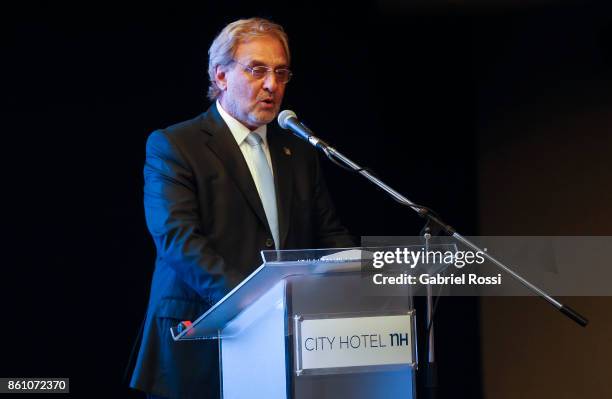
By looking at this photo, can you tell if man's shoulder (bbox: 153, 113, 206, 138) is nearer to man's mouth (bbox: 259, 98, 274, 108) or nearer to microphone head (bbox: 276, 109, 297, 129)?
man's mouth (bbox: 259, 98, 274, 108)

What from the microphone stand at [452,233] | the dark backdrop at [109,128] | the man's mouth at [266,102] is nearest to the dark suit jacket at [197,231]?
the man's mouth at [266,102]

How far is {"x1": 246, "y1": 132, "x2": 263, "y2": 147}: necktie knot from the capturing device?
10.2 ft

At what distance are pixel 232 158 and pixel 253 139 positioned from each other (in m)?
0.15

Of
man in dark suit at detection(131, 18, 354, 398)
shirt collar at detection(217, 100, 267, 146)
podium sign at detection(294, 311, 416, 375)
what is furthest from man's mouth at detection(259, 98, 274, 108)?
podium sign at detection(294, 311, 416, 375)

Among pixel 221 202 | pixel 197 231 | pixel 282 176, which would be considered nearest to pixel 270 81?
pixel 282 176

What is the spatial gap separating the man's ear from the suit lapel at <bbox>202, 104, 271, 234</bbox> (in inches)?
5.5

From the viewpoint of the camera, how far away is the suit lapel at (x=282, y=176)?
3.04 m

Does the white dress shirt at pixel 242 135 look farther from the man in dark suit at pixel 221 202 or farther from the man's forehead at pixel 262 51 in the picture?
the man's forehead at pixel 262 51

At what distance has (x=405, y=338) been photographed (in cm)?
238

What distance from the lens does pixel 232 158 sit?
9.87 feet

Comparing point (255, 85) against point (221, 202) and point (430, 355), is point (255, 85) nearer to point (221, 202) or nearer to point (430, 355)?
point (221, 202)

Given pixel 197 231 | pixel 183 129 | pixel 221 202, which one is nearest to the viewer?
pixel 197 231

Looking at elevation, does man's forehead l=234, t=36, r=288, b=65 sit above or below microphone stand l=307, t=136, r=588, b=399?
above

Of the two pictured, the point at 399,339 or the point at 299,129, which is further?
the point at 299,129
